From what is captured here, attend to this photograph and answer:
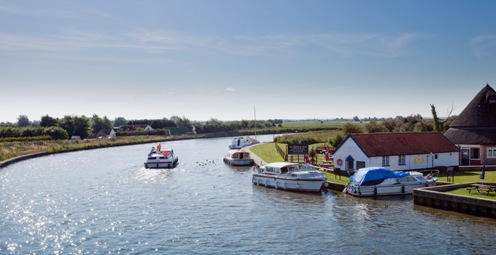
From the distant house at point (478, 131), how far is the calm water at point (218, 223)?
1869 centimetres

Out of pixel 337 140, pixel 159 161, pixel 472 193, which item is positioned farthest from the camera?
pixel 337 140

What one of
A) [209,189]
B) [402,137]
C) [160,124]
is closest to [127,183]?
[209,189]

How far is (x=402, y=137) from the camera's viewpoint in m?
47.3

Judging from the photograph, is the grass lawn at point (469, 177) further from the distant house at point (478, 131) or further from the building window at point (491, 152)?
the distant house at point (478, 131)

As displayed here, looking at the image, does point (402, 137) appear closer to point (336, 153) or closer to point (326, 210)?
point (336, 153)

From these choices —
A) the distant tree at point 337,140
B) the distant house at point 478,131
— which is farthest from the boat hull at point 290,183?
the distant tree at point 337,140

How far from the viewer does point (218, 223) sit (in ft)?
99.3

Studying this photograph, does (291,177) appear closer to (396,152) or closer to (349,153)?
(349,153)

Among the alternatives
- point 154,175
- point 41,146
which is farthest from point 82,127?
point 154,175

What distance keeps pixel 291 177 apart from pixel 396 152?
11262mm

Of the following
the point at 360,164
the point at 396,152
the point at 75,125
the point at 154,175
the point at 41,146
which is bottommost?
the point at 154,175

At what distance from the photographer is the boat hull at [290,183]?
134 feet

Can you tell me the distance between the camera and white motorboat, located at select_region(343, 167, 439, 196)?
3750cm

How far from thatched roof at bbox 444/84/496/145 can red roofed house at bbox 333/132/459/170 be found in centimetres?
358
